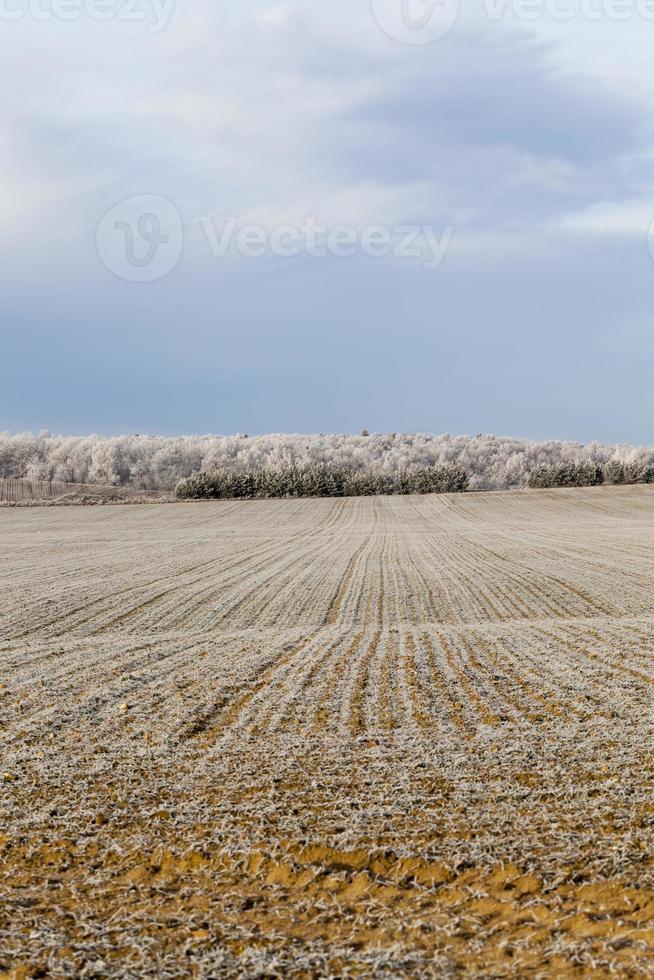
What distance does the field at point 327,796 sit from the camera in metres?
4.56

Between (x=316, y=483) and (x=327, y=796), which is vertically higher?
(x=316, y=483)

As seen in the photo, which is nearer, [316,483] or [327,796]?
[327,796]

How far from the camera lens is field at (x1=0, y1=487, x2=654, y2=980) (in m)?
4.56

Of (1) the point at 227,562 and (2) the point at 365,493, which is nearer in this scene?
(1) the point at 227,562

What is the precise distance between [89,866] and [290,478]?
→ 2846 inches

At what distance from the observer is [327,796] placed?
654cm

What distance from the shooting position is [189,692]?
10375 millimetres

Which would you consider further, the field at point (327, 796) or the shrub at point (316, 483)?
the shrub at point (316, 483)

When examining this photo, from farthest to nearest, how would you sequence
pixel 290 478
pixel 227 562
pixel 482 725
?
pixel 290 478, pixel 227 562, pixel 482 725

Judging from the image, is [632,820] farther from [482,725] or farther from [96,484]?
[96,484]

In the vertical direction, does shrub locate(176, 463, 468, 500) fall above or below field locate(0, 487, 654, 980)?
above

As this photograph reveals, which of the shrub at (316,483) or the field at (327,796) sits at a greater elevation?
the shrub at (316,483)

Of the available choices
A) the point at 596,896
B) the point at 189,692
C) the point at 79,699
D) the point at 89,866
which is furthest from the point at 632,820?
the point at 79,699

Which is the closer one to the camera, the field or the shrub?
the field
